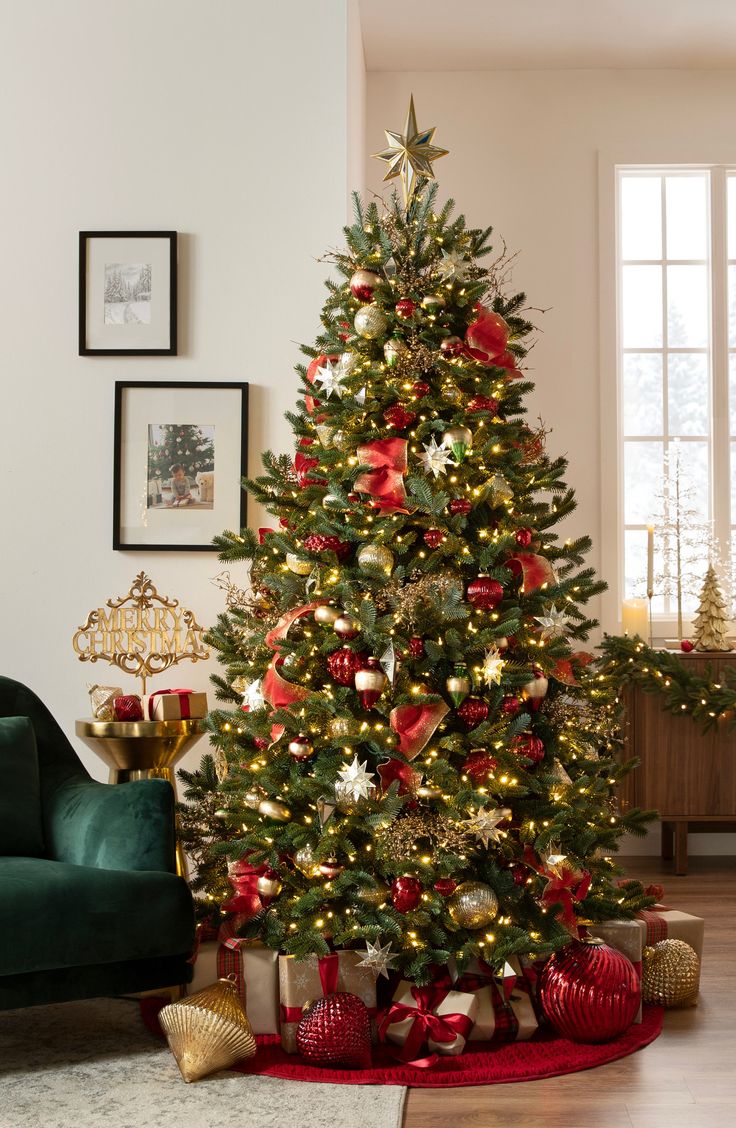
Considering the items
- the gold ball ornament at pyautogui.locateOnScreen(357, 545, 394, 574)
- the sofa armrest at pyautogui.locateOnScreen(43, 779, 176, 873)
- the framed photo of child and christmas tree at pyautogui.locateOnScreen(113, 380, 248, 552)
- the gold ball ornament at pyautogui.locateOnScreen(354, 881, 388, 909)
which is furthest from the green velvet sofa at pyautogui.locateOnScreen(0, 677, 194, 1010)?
the framed photo of child and christmas tree at pyautogui.locateOnScreen(113, 380, 248, 552)

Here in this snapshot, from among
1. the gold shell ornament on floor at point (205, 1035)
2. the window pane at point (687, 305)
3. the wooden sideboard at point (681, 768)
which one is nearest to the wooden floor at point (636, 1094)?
the gold shell ornament on floor at point (205, 1035)

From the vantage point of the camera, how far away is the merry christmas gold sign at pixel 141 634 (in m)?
3.25

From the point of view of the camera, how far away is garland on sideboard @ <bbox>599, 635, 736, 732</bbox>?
391cm

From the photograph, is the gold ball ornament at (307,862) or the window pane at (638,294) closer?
the gold ball ornament at (307,862)

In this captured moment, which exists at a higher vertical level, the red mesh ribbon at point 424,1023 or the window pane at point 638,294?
the window pane at point 638,294

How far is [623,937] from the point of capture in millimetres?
2498

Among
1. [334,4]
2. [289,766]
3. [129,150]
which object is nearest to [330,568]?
[289,766]

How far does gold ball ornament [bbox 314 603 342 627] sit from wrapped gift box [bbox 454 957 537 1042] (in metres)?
0.82

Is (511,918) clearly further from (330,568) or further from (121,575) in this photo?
(121,575)

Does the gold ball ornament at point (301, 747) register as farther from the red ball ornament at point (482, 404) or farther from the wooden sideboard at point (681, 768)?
the wooden sideboard at point (681, 768)

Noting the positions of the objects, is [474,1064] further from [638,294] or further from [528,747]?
[638,294]

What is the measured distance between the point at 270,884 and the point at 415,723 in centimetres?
51

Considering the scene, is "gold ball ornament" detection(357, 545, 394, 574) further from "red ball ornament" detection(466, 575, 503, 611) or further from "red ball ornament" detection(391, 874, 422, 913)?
"red ball ornament" detection(391, 874, 422, 913)

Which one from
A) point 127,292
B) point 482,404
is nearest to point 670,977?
point 482,404
